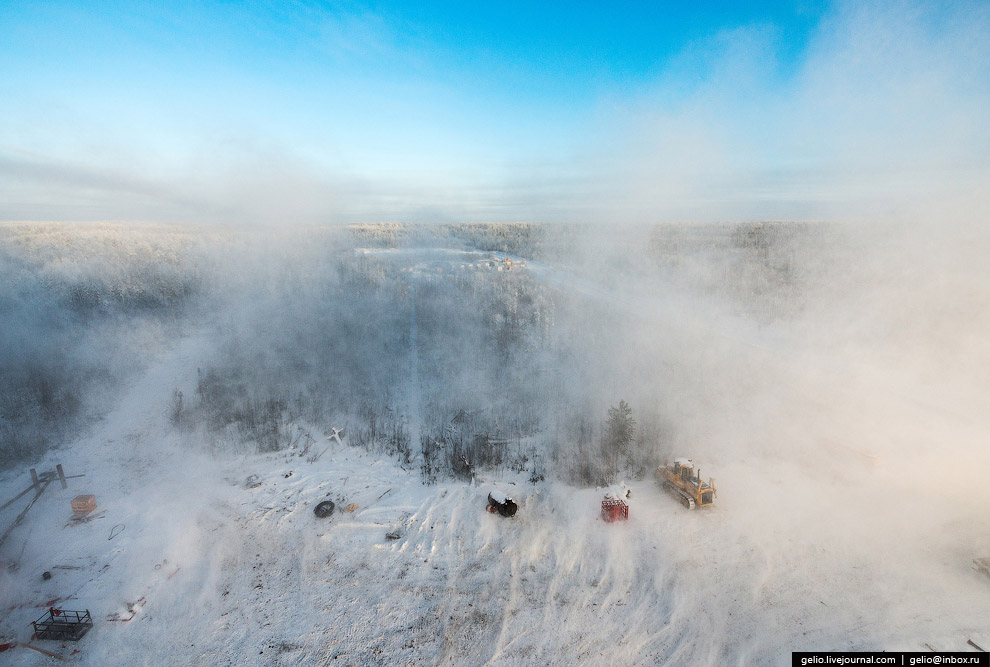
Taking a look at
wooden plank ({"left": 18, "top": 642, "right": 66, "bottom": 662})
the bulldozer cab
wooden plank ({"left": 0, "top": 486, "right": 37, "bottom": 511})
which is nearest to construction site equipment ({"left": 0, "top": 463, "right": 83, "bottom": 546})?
wooden plank ({"left": 0, "top": 486, "right": 37, "bottom": 511})

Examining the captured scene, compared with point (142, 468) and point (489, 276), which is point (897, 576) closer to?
point (142, 468)

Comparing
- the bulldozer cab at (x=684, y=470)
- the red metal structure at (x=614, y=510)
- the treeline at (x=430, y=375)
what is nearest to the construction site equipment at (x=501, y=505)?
the treeline at (x=430, y=375)

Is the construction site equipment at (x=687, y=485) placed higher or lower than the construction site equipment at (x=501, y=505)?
higher

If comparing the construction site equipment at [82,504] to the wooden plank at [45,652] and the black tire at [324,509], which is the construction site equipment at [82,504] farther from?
the black tire at [324,509]

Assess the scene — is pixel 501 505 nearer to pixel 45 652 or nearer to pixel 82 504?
pixel 45 652

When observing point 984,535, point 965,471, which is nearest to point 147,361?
point 984,535

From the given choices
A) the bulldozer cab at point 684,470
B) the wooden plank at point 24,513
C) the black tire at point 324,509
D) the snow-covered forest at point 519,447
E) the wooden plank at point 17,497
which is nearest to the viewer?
the snow-covered forest at point 519,447
